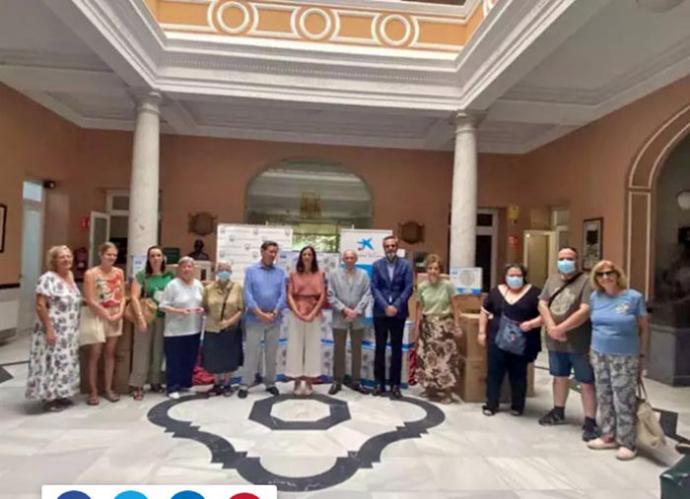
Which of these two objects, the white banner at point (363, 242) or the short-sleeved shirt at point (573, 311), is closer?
the short-sleeved shirt at point (573, 311)

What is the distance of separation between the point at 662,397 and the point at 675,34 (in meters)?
3.65

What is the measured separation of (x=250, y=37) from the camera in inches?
233

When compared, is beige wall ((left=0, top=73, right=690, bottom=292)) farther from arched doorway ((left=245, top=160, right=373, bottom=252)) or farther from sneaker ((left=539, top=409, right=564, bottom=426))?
sneaker ((left=539, top=409, right=564, bottom=426))

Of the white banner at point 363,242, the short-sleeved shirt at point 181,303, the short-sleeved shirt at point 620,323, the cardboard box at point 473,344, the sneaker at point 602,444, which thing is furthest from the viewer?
the white banner at point 363,242

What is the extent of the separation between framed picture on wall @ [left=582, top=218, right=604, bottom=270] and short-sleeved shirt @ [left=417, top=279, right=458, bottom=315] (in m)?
3.71

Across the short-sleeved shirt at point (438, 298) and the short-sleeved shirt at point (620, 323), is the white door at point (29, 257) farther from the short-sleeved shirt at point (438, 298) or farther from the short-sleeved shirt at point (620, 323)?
the short-sleeved shirt at point (620, 323)

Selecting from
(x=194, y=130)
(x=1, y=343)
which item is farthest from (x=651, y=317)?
(x=1, y=343)

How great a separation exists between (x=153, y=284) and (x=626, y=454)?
393cm

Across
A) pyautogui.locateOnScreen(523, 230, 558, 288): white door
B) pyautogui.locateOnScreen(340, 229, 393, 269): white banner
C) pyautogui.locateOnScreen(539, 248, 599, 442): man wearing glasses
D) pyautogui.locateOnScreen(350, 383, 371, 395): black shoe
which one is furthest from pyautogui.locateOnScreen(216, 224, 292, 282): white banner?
pyautogui.locateOnScreen(523, 230, 558, 288): white door

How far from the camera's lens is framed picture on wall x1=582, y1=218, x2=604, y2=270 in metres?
6.96

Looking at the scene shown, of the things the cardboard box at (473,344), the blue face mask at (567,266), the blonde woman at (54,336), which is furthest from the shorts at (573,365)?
the blonde woman at (54,336)

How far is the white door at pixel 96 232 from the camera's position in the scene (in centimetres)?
837

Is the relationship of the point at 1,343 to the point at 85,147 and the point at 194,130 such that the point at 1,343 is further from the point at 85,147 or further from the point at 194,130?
the point at 194,130

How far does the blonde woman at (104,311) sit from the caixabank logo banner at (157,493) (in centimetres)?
156
